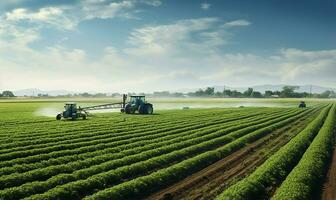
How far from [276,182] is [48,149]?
11.5 m

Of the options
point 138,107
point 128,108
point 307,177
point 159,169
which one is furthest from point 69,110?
point 307,177

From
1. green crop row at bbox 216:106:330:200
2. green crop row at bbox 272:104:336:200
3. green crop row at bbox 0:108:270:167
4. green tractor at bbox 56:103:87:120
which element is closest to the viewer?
green crop row at bbox 216:106:330:200

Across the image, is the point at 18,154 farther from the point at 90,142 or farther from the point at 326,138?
the point at 326,138

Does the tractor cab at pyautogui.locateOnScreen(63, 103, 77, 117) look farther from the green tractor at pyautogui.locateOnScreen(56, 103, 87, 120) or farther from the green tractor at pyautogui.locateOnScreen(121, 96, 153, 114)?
the green tractor at pyautogui.locateOnScreen(121, 96, 153, 114)

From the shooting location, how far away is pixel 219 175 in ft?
47.7

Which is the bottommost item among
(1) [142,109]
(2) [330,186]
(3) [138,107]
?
(2) [330,186]

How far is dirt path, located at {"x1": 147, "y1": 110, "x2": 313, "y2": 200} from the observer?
12078mm

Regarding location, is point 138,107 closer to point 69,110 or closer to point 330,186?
point 69,110

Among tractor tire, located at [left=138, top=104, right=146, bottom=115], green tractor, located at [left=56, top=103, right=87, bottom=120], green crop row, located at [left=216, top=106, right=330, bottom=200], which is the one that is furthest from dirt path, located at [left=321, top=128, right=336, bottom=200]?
tractor tire, located at [left=138, top=104, right=146, bottom=115]

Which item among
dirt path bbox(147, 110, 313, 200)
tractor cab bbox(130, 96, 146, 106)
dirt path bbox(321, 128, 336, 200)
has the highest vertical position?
tractor cab bbox(130, 96, 146, 106)

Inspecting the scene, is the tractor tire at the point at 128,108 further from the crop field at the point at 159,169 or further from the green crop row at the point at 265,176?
the green crop row at the point at 265,176

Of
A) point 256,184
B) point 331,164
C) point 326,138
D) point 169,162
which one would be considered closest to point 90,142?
point 169,162

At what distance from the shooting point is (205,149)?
65.5 feet

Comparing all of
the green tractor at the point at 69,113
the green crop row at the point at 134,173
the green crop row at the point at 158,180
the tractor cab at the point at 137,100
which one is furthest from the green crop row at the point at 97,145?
the tractor cab at the point at 137,100
